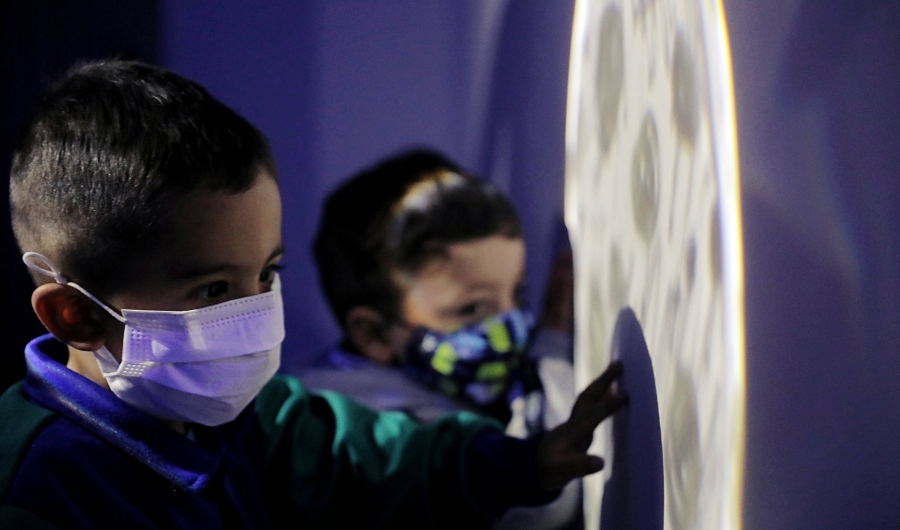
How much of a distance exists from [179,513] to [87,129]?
0.29m

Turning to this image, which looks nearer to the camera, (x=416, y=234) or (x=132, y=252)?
(x=132, y=252)

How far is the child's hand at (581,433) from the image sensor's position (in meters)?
0.73

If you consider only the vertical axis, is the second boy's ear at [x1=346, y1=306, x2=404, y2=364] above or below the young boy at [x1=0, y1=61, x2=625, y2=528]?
below

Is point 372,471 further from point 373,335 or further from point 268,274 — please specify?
point 373,335

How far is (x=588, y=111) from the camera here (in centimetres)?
83

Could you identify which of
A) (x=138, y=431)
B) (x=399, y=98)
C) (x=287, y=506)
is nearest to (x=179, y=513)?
(x=138, y=431)

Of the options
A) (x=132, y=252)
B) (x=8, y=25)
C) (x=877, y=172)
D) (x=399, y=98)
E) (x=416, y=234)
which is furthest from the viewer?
(x=399, y=98)

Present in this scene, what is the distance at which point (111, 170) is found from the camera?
0.63 meters

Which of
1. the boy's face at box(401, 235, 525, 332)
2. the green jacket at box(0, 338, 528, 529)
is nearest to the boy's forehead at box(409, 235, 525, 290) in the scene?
the boy's face at box(401, 235, 525, 332)

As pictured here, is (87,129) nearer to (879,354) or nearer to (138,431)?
(138,431)

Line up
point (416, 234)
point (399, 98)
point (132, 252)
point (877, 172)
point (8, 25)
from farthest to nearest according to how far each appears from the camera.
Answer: point (399, 98), point (416, 234), point (8, 25), point (132, 252), point (877, 172)

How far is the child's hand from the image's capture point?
73cm

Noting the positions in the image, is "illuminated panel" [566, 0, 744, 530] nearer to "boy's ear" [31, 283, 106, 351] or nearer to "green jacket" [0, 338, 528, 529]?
"green jacket" [0, 338, 528, 529]

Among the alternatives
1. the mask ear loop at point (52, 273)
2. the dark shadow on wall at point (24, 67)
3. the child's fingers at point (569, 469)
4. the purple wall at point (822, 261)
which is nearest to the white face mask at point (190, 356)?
the mask ear loop at point (52, 273)
